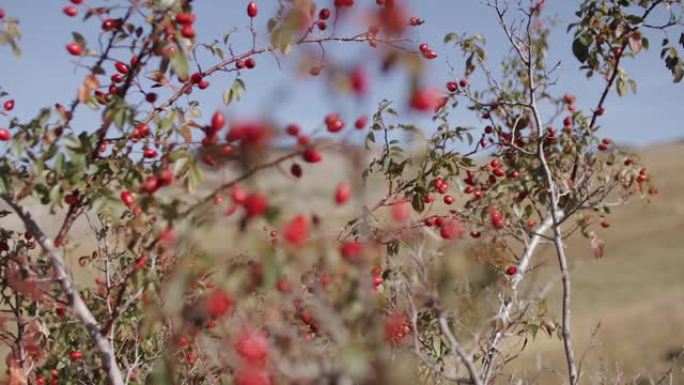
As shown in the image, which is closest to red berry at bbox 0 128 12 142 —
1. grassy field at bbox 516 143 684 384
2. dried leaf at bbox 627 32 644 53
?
grassy field at bbox 516 143 684 384

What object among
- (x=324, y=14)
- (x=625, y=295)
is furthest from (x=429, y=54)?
(x=625, y=295)

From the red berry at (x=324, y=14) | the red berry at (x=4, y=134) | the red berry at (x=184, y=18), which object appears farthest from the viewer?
the red berry at (x=324, y=14)

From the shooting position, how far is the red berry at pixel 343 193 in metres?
1.70

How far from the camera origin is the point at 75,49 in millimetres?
2377

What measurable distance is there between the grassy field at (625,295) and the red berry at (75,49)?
89 centimetres

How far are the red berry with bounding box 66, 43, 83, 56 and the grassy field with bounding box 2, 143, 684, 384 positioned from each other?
887 millimetres

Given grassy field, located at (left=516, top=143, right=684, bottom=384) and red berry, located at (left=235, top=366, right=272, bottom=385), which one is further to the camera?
grassy field, located at (left=516, top=143, right=684, bottom=384)

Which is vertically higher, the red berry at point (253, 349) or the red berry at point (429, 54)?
the red berry at point (429, 54)

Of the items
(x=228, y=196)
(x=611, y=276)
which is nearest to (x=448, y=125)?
(x=228, y=196)

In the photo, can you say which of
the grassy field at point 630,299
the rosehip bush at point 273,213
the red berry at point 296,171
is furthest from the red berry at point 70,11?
the grassy field at point 630,299

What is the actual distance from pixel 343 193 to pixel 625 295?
860 inches

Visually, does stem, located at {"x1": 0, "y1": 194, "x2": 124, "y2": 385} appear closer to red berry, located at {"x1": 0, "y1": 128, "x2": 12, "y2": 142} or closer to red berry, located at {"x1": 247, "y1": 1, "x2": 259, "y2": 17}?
red berry, located at {"x1": 0, "y1": 128, "x2": 12, "y2": 142}

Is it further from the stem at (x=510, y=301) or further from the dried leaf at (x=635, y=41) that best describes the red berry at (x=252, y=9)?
the dried leaf at (x=635, y=41)

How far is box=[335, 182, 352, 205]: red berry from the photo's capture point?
5.59 feet
